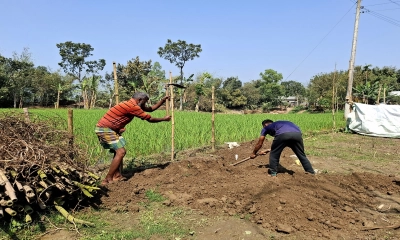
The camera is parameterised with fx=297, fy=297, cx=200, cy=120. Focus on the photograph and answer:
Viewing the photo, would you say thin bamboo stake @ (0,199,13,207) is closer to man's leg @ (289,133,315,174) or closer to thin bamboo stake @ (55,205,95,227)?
thin bamboo stake @ (55,205,95,227)

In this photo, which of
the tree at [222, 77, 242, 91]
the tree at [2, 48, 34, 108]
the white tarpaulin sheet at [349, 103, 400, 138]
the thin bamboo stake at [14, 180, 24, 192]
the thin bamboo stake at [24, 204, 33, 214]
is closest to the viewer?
the thin bamboo stake at [14, 180, 24, 192]

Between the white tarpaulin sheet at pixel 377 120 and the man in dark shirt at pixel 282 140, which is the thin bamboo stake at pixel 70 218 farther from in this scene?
the white tarpaulin sheet at pixel 377 120

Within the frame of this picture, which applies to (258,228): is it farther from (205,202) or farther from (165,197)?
(165,197)

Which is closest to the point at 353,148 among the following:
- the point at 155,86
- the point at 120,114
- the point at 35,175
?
the point at 120,114

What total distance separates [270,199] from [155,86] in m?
29.5

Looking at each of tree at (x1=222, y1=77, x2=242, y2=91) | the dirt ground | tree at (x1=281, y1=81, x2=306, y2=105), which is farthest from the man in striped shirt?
tree at (x1=281, y1=81, x2=306, y2=105)

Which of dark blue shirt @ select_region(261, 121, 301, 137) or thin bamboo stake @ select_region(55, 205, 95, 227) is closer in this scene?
thin bamboo stake @ select_region(55, 205, 95, 227)

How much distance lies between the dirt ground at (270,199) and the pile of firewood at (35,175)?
545 mm

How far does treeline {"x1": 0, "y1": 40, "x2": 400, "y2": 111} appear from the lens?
86.2 feet

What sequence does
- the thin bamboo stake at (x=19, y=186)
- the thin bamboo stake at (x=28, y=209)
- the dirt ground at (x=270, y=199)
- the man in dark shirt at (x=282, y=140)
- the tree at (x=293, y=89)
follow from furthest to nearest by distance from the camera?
the tree at (x=293, y=89), the man in dark shirt at (x=282, y=140), the dirt ground at (x=270, y=199), the thin bamboo stake at (x=28, y=209), the thin bamboo stake at (x=19, y=186)

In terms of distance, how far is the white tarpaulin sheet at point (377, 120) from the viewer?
1115cm

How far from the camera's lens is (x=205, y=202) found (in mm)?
3971

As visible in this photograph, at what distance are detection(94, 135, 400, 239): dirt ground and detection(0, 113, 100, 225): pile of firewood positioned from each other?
21.5 inches

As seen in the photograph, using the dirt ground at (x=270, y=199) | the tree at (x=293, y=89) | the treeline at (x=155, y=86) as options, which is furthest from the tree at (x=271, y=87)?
the dirt ground at (x=270, y=199)
